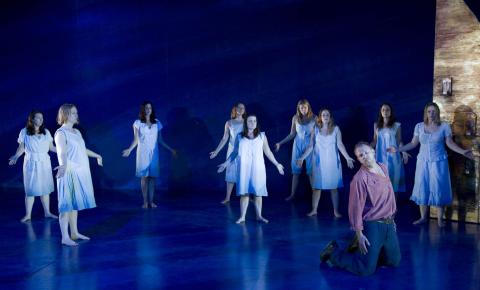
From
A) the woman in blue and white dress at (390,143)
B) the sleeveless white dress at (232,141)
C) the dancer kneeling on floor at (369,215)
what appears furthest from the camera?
the sleeveless white dress at (232,141)

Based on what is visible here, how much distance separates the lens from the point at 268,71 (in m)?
9.80

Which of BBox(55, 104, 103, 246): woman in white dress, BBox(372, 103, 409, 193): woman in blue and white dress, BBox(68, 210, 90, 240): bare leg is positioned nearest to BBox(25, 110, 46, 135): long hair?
BBox(55, 104, 103, 246): woman in white dress

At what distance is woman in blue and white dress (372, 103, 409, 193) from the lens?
25.2 ft

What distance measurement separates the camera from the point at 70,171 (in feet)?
19.4

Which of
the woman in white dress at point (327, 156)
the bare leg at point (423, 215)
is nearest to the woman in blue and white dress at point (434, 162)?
the bare leg at point (423, 215)

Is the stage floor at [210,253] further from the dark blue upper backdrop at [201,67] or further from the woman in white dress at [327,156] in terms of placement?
the dark blue upper backdrop at [201,67]

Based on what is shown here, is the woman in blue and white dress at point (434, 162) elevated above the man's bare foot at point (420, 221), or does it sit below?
above

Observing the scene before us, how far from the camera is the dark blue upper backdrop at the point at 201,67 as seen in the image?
9.02m

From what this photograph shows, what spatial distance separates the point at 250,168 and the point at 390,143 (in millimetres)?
2049

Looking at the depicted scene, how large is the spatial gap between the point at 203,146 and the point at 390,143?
12.1 feet

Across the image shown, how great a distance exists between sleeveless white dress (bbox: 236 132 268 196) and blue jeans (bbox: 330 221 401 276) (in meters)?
1.99

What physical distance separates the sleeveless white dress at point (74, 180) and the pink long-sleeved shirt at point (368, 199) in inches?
109

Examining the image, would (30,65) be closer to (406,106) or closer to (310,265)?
(406,106)

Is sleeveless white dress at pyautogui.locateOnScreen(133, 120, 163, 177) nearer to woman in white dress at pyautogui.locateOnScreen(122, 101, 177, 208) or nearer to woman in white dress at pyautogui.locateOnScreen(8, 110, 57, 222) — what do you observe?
woman in white dress at pyautogui.locateOnScreen(122, 101, 177, 208)
